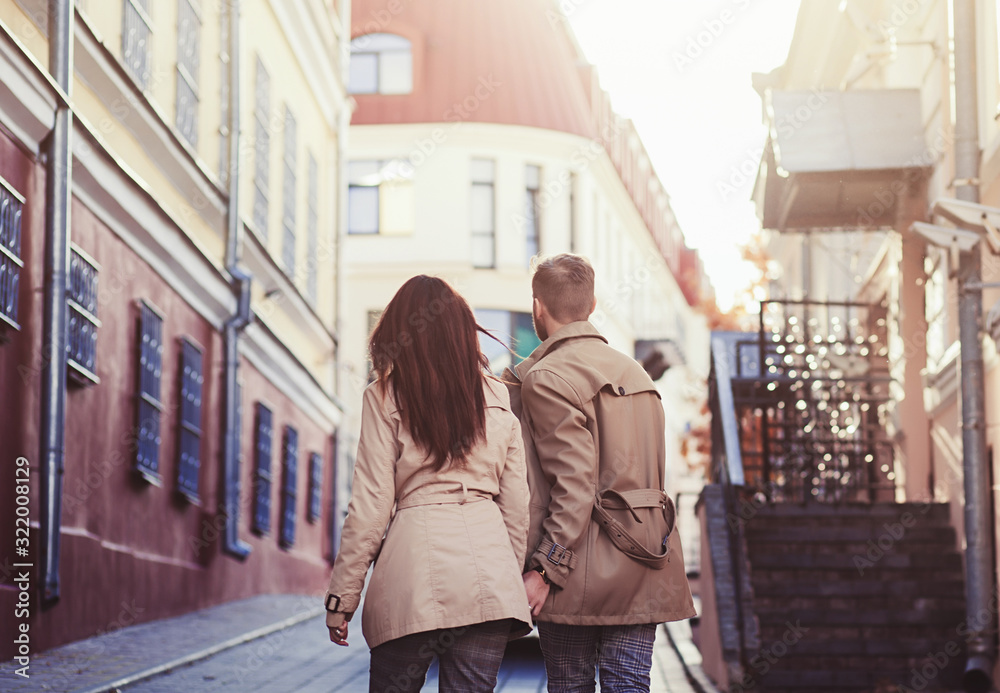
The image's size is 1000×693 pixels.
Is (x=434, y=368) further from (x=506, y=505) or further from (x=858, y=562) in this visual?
(x=858, y=562)

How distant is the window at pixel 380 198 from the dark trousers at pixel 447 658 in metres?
28.1

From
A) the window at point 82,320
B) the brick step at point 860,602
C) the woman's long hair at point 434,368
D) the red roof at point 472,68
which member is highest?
the red roof at point 472,68

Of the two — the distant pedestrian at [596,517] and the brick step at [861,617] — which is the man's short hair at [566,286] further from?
the brick step at [861,617]

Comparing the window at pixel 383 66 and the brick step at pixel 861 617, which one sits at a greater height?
the window at pixel 383 66

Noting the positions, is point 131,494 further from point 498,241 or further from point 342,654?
point 498,241

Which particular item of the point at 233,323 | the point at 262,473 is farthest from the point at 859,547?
the point at 262,473

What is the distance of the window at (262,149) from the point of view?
16.7 meters

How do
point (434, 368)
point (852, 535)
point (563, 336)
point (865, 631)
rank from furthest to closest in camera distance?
point (852, 535) < point (865, 631) < point (563, 336) < point (434, 368)

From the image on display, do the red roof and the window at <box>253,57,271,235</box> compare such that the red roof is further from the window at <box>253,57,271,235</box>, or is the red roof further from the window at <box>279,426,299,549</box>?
the window at <box>253,57,271,235</box>

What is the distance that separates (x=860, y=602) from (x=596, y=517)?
675 cm

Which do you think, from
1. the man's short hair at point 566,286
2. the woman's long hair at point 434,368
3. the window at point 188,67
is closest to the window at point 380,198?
the window at point 188,67

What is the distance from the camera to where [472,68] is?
32.2m

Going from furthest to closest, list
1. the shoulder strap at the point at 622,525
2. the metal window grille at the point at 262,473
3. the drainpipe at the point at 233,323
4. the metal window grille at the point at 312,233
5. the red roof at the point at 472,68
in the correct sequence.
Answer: the red roof at the point at 472,68
the metal window grille at the point at 312,233
the metal window grille at the point at 262,473
the drainpipe at the point at 233,323
the shoulder strap at the point at 622,525

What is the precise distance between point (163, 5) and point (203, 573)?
5.21 metres
